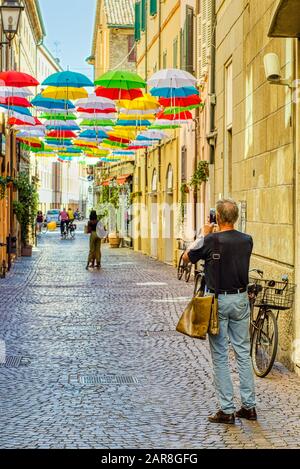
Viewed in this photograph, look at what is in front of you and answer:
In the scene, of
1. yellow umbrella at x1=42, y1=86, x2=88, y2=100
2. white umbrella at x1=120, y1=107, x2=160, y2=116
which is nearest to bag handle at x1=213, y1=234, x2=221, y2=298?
yellow umbrella at x1=42, y1=86, x2=88, y2=100

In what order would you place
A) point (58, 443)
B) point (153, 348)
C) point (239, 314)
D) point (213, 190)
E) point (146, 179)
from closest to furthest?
point (58, 443) < point (239, 314) < point (153, 348) < point (213, 190) < point (146, 179)

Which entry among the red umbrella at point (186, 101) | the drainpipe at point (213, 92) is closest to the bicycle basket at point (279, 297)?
the drainpipe at point (213, 92)

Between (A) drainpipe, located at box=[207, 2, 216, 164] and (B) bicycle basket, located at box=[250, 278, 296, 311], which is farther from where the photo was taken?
(A) drainpipe, located at box=[207, 2, 216, 164]

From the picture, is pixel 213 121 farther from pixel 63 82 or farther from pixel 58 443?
pixel 58 443

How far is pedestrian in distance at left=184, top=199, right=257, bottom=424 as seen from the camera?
7.63 metres

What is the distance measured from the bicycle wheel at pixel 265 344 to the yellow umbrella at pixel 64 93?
16272 millimetres

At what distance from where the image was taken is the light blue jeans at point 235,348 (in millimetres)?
7605

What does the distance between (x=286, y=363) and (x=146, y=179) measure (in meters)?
30.1

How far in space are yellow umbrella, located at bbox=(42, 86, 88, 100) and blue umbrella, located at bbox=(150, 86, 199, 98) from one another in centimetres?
322

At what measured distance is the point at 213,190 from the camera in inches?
802

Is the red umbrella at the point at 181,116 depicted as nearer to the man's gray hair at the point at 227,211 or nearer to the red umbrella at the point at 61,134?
the red umbrella at the point at 61,134

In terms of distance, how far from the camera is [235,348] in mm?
7789

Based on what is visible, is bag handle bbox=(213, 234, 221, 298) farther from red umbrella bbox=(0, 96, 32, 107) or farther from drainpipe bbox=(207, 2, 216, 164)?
red umbrella bbox=(0, 96, 32, 107)

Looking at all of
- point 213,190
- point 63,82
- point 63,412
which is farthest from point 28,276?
point 63,412
